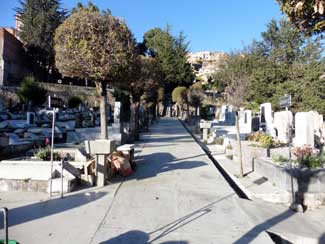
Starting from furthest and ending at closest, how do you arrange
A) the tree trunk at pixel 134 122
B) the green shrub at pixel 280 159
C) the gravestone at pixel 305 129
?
1. the tree trunk at pixel 134 122
2. the gravestone at pixel 305 129
3. the green shrub at pixel 280 159

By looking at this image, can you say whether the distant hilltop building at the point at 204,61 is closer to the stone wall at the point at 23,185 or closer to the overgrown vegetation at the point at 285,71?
the overgrown vegetation at the point at 285,71

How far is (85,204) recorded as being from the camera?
6551 mm

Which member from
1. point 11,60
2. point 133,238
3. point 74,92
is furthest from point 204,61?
point 133,238

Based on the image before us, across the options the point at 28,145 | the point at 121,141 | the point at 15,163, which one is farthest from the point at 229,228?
the point at 121,141

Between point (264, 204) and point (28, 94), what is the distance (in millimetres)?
31730

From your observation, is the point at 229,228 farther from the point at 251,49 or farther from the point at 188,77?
the point at 188,77

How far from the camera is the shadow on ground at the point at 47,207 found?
5703 mm

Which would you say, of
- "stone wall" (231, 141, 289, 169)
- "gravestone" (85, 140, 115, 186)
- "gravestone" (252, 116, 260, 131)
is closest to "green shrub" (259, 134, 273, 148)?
"stone wall" (231, 141, 289, 169)

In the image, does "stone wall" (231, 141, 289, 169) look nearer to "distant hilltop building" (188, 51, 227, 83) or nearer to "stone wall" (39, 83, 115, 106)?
"stone wall" (39, 83, 115, 106)

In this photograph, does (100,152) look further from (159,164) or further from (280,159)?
(280,159)

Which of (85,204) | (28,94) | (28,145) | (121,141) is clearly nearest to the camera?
(85,204)

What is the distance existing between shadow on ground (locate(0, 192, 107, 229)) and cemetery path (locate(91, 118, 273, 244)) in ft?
1.88

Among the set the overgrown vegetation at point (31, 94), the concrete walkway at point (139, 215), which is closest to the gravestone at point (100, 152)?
the concrete walkway at point (139, 215)

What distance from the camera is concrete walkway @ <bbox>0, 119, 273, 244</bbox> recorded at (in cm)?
501
